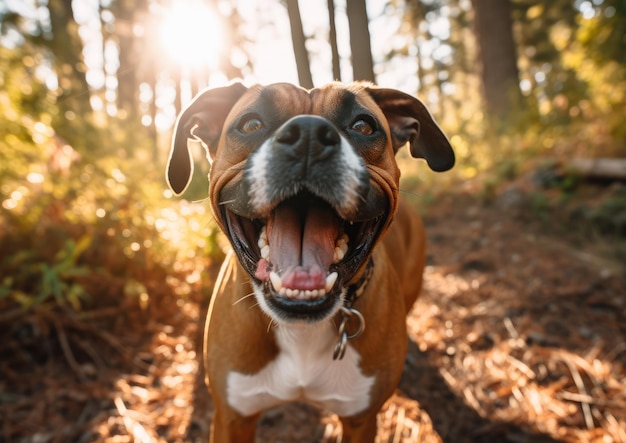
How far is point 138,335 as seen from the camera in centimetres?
408

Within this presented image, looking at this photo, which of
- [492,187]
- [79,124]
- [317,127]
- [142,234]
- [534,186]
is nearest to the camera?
[317,127]

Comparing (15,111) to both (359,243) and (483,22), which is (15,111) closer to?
(359,243)

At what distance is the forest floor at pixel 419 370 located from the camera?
316 centimetres

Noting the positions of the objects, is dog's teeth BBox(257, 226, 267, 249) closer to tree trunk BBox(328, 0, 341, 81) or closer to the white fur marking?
the white fur marking

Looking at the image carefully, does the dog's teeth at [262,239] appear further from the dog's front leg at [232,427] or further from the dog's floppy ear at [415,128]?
the dog's floppy ear at [415,128]

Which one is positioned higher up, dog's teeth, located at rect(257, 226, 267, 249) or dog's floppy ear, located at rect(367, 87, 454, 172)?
dog's floppy ear, located at rect(367, 87, 454, 172)

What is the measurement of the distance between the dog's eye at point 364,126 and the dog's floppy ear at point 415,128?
389 millimetres

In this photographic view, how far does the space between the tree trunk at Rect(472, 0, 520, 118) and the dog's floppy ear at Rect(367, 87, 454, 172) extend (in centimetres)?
899

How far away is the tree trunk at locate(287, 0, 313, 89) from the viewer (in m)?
3.92

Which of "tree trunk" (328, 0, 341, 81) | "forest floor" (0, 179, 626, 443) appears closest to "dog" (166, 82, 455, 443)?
"forest floor" (0, 179, 626, 443)

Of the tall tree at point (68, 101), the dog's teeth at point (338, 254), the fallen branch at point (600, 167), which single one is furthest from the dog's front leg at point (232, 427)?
the fallen branch at point (600, 167)

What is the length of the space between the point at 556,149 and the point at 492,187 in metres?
1.45

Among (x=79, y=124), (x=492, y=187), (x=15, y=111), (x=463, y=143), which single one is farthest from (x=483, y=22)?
(x=15, y=111)

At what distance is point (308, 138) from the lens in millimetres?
1867
